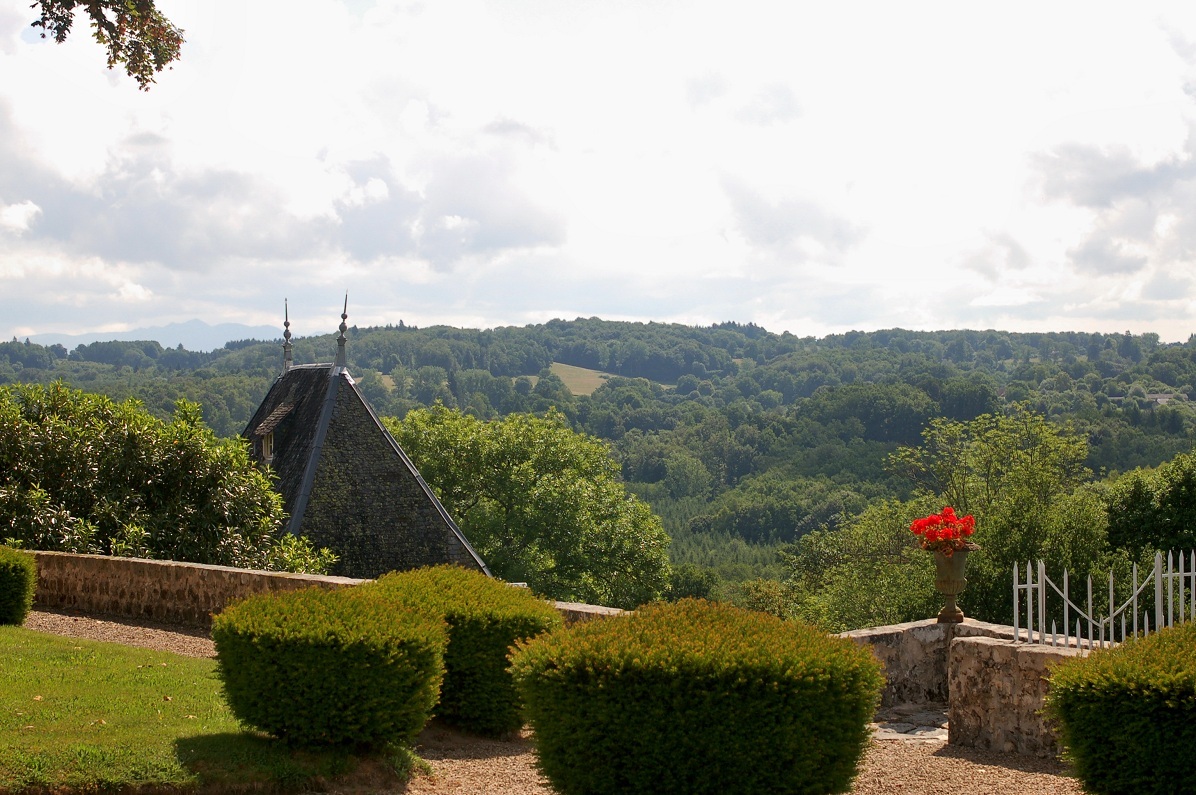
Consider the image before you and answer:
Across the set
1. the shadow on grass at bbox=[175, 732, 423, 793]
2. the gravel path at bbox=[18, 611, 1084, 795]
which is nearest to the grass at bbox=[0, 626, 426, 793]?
the shadow on grass at bbox=[175, 732, 423, 793]

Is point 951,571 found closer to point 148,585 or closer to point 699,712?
point 699,712

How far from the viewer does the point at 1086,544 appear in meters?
20.8

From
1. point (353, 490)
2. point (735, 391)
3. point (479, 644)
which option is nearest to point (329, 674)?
point (479, 644)

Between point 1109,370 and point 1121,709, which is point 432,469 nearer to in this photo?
point 1121,709

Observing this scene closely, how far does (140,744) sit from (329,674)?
1.22 m

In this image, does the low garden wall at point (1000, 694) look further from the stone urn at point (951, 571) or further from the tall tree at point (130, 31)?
the tall tree at point (130, 31)

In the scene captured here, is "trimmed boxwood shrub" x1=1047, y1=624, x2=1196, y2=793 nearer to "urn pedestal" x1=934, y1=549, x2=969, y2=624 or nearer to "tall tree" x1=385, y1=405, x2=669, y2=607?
"urn pedestal" x1=934, y1=549, x2=969, y2=624

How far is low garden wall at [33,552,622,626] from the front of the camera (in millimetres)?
11016

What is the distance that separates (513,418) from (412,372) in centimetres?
10911

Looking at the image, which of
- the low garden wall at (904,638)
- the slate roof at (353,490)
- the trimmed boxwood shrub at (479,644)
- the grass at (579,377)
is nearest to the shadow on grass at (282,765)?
the trimmed boxwood shrub at (479,644)

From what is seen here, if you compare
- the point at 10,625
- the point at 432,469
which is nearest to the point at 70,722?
the point at 10,625

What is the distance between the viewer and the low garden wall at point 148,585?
11.0 metres

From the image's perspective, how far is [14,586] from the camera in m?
10.4

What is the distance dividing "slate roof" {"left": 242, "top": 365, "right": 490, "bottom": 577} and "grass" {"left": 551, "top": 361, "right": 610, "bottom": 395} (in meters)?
125
